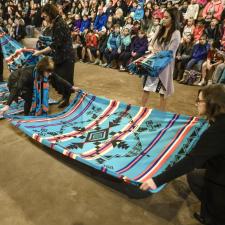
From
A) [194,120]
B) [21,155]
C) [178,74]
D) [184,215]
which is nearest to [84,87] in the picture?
→ [178,74]

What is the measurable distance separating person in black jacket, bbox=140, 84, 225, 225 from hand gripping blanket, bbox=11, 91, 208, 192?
32 centimetres

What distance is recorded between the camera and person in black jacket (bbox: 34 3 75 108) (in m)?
3.42

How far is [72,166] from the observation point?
8.63 ft

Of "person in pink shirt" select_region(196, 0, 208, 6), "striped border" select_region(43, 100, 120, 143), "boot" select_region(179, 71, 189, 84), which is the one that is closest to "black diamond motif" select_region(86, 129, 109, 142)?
"striped border" select_region(43, 100, 120, 143)

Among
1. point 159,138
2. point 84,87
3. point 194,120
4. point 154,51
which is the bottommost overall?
point 84,87

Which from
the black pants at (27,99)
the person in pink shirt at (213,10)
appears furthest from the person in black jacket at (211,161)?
the person in pink shirt at (213,10)

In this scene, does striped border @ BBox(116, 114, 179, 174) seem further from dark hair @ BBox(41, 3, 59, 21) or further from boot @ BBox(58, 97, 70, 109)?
dark hair @ BBox(41, 3, 59, 21)

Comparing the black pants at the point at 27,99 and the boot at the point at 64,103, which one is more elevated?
the black pants at the point at 27,99

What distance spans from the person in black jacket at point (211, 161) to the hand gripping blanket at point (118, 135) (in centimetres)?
32

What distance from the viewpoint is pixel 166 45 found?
10.2 ft

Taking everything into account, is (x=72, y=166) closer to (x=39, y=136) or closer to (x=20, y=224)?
(x=39, y=136)

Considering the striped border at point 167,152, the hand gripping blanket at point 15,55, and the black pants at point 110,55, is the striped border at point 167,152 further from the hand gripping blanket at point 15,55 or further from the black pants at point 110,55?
the black pants at point 110,55

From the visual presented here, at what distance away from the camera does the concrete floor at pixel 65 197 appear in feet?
6.69

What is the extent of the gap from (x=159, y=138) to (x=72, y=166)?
0.79 meters
